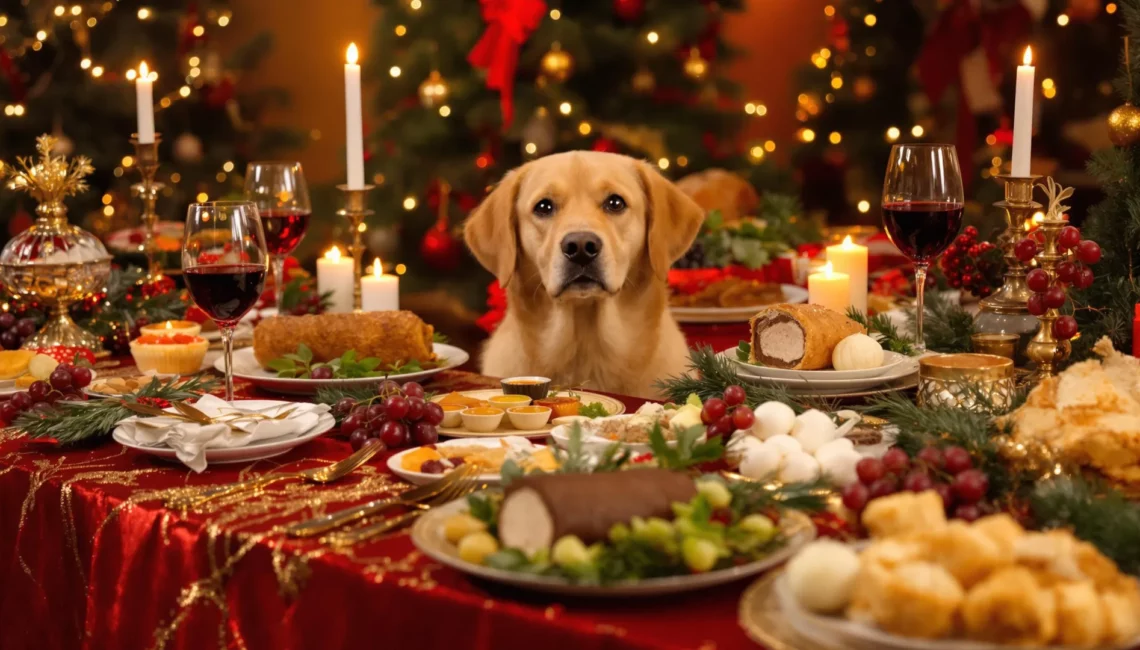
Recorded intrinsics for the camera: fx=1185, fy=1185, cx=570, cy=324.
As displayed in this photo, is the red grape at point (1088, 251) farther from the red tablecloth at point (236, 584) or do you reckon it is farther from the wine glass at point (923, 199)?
the red tablecloth at point (236, 584)

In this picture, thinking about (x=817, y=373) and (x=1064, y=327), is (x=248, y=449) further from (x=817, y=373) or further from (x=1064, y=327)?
(x=1064, y=327)

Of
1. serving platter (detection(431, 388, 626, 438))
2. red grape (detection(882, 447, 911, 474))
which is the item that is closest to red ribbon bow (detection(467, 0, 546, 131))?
serving platter (detection(431, 388, 626, 438))

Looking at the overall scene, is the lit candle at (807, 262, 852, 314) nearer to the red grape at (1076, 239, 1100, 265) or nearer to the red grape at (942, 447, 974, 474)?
the red grape at (1076, 239, 1100, 265)

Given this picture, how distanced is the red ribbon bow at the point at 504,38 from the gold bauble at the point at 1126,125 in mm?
3906

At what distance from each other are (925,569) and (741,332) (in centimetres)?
241

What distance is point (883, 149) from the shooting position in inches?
321

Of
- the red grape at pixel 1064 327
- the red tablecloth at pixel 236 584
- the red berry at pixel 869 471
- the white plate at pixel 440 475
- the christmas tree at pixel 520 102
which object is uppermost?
the christmas tree at pixel 520 102

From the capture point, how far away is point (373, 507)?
143 centimetres

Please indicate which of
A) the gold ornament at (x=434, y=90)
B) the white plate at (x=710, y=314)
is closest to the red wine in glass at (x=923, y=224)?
the white plate at (x=710, y=314)

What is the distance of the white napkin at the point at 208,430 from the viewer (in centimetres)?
170

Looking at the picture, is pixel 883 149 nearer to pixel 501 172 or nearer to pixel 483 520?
pixel 501 172

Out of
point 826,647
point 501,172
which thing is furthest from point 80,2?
point 826,647

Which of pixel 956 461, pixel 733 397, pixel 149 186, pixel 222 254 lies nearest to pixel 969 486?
pixel 956 461

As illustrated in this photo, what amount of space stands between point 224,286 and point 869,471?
3.55 ft
